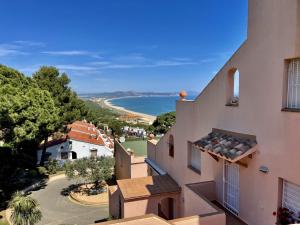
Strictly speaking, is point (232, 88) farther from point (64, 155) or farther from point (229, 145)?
point (64, 155)

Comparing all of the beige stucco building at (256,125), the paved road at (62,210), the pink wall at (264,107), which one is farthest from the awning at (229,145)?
the paved road at (62,210)

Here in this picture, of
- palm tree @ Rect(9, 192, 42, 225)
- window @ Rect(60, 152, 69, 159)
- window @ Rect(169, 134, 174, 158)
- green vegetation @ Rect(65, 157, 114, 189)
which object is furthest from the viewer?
window @ Rect(60, 152, 69, 159)

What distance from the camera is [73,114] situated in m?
32.6

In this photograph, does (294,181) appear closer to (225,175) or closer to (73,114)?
(225,175)

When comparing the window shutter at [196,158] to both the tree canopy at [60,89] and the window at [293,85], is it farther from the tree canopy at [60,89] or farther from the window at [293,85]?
the tree canopy at [60,89]

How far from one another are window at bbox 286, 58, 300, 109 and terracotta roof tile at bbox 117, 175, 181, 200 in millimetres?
8838

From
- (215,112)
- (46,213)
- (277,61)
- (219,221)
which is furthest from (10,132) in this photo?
(277,61)

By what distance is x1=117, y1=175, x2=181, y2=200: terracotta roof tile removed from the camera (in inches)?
527

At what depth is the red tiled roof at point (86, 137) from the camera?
38281mm

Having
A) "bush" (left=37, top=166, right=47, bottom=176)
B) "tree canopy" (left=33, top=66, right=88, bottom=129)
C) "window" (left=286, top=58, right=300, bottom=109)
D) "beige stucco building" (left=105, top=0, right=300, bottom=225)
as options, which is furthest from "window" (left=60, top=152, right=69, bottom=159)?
"window" (left=286, top=58, right=300, bottom=109)

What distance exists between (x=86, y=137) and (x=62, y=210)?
62.6 feet

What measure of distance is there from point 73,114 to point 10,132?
44.5 feet

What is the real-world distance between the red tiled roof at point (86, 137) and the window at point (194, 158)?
27.5 m

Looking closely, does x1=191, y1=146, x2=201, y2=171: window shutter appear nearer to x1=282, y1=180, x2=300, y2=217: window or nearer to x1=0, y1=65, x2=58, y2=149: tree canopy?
x1=282, y1=180, x2=300, y2=217: window
